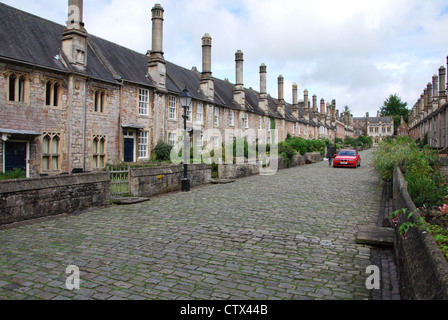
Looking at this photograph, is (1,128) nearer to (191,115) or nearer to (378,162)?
(191,115)

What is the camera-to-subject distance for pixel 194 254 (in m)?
5.92

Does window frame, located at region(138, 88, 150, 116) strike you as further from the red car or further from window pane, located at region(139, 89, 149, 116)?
the red car

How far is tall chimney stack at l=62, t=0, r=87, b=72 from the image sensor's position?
771 inches

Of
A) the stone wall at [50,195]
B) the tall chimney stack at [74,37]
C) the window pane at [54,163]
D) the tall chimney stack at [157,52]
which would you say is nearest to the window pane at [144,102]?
the tall chimney stack at [157,52]

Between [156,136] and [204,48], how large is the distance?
11.2 m

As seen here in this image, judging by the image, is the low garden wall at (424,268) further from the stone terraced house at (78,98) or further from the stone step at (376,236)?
the stone terraced house at (78,98)

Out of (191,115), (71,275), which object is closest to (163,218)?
(71,275)

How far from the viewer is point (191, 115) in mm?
29516

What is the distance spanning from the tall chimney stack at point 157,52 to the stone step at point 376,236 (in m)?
21.5

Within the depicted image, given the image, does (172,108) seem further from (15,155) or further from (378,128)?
(378,128)

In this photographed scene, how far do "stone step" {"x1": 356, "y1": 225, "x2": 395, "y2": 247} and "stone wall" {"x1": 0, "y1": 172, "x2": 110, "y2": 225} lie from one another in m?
8.01

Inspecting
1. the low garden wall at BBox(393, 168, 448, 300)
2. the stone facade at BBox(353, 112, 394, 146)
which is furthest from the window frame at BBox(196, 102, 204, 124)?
the stone facade at BBox(353, 112, 394, 146)

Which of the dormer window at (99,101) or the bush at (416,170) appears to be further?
the dormer window at (99,101)

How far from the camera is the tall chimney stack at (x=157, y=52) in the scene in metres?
25.2
